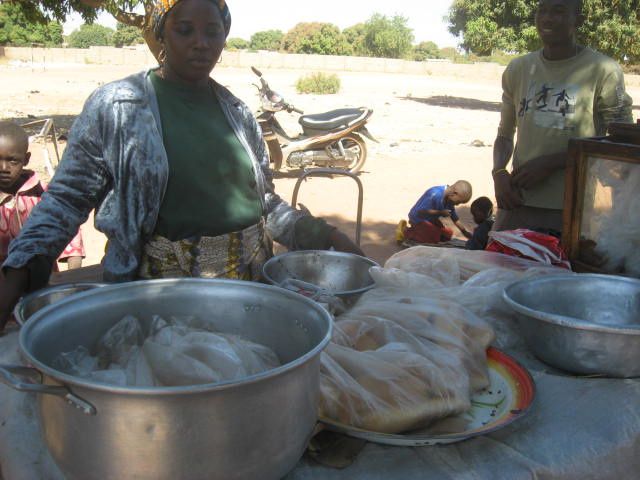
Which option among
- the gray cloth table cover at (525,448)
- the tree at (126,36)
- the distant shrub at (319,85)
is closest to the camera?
the gray cloth table cover at (525,448)

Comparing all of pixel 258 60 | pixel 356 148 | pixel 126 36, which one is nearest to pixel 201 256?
pixel 356 148

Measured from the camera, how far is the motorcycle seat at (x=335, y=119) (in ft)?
29.2

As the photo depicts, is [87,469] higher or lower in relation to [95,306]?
lower

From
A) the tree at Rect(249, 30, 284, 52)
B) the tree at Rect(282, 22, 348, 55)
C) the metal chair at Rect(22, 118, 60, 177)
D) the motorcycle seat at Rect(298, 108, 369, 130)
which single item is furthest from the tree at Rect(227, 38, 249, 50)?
the metal chair at Rect(22, 118, 60, 177)

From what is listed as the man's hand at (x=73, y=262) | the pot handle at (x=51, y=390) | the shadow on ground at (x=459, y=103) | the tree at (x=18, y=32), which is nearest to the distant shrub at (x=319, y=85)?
the shadow on ground at (x=459, y=103)

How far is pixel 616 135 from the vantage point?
1983 millimetres

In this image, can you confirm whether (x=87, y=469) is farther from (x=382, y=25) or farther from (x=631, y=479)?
(x=382, y=25)

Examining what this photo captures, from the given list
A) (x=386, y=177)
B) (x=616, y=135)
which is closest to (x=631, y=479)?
(x=616, y=135)

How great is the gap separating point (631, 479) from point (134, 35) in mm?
64283

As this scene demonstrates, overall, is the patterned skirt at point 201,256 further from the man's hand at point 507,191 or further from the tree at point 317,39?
the tree at point 317,39

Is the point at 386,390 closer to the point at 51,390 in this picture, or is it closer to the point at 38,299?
the point at 51,390

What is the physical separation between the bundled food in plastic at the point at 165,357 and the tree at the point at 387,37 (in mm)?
Result: 58860

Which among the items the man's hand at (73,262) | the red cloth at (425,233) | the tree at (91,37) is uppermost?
the tree at (91,37)

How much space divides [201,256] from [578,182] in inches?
50.5
